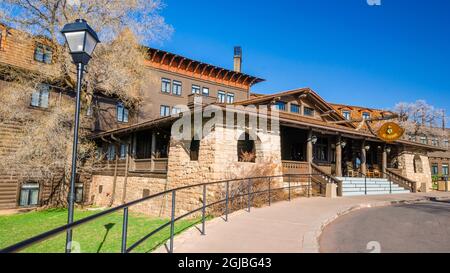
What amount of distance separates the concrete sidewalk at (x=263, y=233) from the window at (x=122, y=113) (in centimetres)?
1803

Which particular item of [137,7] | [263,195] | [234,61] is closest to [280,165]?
[263,195]

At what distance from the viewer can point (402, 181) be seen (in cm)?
2231

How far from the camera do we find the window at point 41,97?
21453 millimetres

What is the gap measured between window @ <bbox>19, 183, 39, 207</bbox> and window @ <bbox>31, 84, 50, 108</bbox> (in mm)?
5061

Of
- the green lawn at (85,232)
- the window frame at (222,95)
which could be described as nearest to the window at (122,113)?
the window frame at (222,95)

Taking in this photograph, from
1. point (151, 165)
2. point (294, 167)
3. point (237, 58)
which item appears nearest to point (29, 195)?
point (151, 165)

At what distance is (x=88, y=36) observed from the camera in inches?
221

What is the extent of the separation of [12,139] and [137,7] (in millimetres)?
10853

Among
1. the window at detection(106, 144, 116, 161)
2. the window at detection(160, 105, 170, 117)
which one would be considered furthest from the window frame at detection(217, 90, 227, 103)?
the window at detection(106, 144, 116, 161)

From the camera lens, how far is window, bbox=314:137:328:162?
2313cm

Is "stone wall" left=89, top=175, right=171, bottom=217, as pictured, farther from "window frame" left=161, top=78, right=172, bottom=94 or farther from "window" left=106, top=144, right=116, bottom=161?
"window frame" left=161, top=78, right=172, bottom=94

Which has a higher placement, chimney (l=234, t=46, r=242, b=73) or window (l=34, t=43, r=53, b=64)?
chimney (l=234, t=46, r=242, b=73)

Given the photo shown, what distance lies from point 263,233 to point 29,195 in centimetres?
1896
